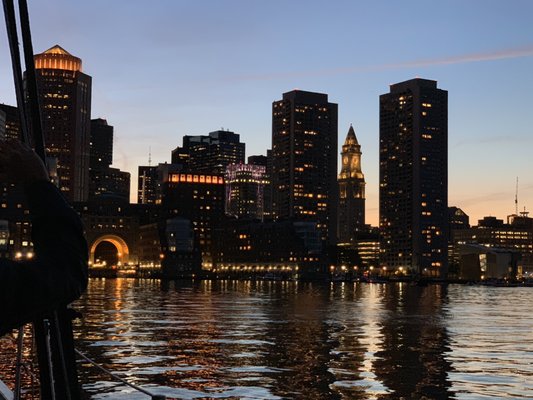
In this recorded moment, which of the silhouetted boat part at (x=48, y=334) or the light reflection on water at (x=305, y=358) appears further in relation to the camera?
the light reflection on water at (x=305, y=358)

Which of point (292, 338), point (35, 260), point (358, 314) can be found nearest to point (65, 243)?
point (35, 260)

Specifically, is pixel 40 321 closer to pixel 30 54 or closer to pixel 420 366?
pixel 30 54

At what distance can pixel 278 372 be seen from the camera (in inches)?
1251

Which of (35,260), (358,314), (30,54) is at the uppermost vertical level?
(30,54)

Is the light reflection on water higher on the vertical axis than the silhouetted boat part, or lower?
lower

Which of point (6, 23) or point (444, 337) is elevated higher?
point (6, 23)

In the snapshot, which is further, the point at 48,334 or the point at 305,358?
the point at 305,358

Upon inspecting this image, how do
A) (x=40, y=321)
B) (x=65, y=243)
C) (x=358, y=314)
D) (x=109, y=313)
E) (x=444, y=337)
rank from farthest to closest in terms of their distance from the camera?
(x=358, y=314)
(x=109, y=313)
(x=444, y=337)
(x=40, y=321)
(x=65, y=243)

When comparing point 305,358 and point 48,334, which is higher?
point 48,334

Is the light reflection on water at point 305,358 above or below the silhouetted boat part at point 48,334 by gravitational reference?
below

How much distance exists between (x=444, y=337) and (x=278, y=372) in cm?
2311

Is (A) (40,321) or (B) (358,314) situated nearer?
(A) (40,321)

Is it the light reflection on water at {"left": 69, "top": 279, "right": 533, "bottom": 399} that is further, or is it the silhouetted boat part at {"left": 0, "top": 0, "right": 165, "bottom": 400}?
the light reflection on water at {"left": 69, "top": 279, "right": 533, "bottom": 399}

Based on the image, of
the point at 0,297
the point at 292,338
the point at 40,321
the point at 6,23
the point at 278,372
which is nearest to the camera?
the point at 0,297
